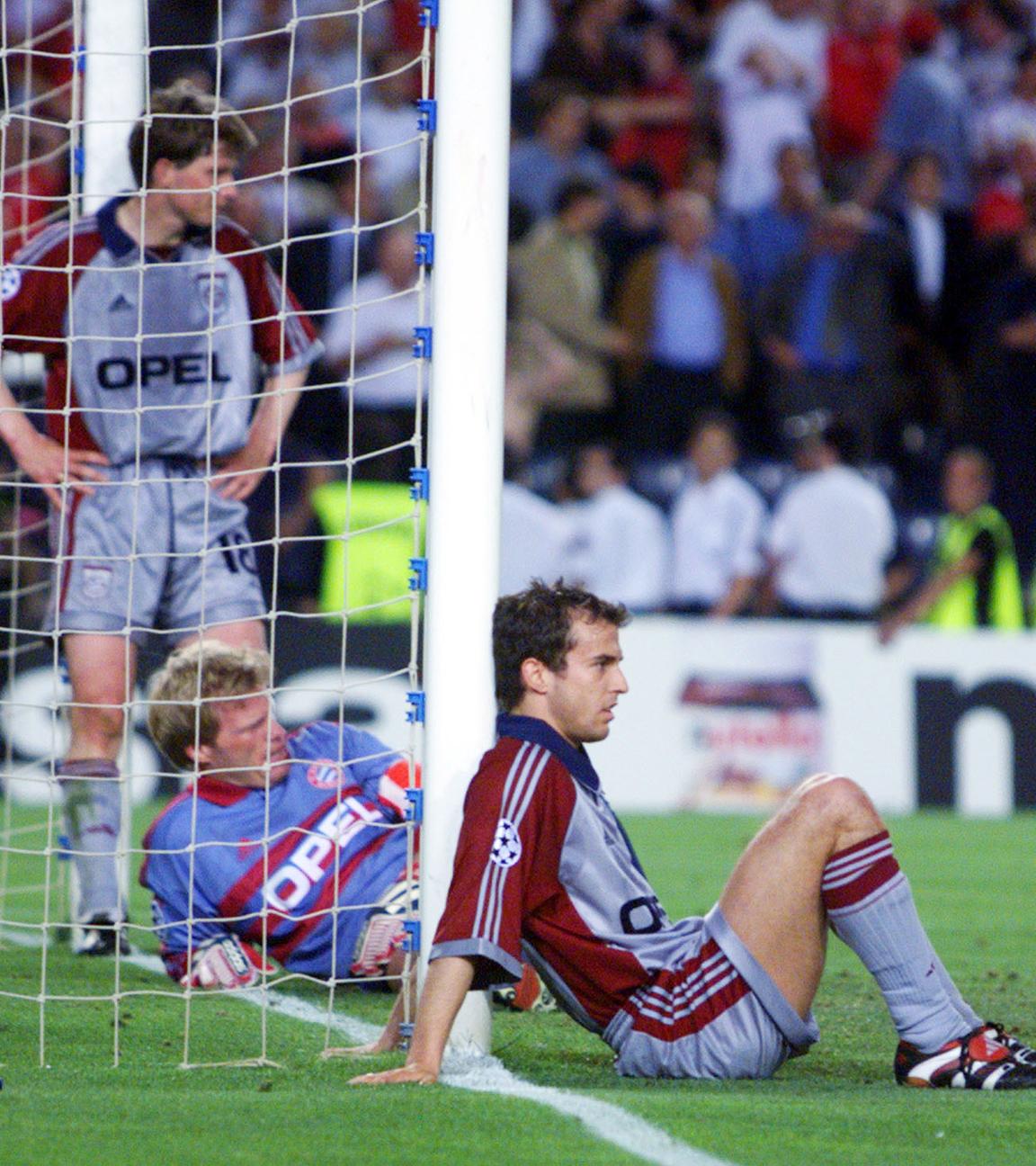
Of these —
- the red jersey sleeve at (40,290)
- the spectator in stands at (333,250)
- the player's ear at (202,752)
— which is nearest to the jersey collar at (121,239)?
the red jersey sleeve at (40,290)

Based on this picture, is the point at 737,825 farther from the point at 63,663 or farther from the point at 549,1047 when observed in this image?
the point at 549,1047

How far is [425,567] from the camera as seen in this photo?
4332 millimetres

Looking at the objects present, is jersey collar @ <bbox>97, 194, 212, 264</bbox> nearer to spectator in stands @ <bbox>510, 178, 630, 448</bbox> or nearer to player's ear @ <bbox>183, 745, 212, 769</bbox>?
player's ear @ <bbox>183, 745, 212, 769</bbox>

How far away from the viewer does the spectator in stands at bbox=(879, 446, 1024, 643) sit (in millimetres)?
11352

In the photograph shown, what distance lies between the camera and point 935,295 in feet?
40.9

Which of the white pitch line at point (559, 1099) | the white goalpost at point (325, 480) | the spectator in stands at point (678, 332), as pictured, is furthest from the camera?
the spectator in stands at point (678, 332)

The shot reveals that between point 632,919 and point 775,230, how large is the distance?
8.81 meters

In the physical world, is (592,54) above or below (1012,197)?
above

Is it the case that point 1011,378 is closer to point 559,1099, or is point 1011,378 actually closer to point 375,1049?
point 375,1049

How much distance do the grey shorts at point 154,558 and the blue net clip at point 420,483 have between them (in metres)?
1.62

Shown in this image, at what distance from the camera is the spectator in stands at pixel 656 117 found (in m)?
13.1

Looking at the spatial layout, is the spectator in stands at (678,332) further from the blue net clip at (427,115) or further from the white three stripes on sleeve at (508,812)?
the white three stripes on sleeve at (508,812)

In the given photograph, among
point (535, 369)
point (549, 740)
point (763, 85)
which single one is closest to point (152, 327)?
point (549, 740)

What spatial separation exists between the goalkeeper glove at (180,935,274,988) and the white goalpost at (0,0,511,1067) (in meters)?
0.05
